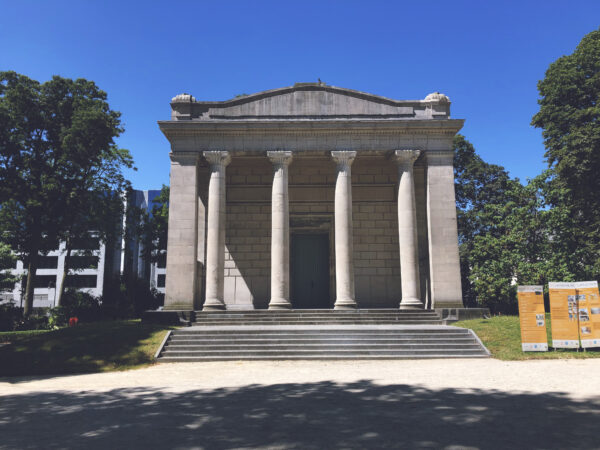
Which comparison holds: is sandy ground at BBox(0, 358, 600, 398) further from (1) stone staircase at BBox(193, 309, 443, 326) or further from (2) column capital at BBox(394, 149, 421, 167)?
(2) column capital at BBox(394, 149, 421, 167)

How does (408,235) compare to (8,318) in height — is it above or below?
above

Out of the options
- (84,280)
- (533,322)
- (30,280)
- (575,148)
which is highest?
(575,148)

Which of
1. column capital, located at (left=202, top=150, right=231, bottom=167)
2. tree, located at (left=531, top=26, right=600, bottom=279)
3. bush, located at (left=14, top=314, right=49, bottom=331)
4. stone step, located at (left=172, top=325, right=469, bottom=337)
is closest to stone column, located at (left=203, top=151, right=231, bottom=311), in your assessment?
column capital, located at (left=202, top=150, right=231, bottom=167)

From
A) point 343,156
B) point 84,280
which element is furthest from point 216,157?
point 84,280

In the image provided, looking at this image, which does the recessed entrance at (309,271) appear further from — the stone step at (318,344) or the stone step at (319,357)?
the stone step at (319,357)

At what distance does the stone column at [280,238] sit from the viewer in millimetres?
21781

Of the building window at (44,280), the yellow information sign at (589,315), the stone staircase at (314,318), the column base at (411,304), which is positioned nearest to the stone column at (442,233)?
the column base at (411,304)

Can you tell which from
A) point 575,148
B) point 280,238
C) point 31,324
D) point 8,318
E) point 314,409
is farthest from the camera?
point 8,318

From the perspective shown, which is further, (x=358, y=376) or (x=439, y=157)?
(x=439, y=157)

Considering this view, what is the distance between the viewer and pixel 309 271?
27.0 meters

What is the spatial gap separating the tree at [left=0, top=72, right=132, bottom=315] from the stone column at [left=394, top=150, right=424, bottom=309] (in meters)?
20.8

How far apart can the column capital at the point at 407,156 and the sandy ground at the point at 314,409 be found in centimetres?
1313

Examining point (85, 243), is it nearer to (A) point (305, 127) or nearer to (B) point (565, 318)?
(A) point (305, 127)

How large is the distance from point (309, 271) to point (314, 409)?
1957cm
